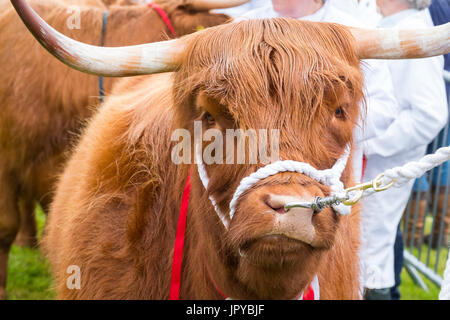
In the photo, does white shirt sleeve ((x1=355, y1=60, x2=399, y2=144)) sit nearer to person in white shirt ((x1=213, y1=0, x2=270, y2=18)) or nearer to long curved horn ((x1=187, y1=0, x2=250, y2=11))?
person in white shirt ((x1=213, y1=0, x2=270, y2=18))

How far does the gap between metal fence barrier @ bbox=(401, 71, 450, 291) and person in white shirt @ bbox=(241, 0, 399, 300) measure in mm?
1109

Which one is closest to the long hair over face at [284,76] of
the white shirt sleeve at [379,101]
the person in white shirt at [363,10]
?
the white shirt sleeve at [379,101]

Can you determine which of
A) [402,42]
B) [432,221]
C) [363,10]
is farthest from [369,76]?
[432,221]

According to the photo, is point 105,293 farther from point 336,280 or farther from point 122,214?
point 336,280

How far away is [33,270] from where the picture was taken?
5.52 metres

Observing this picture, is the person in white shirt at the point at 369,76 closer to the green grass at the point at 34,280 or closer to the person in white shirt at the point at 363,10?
the person in white shirt at the point at 363,10

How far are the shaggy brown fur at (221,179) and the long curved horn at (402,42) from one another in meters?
0.09

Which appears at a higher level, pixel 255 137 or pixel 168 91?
pixel 168 91

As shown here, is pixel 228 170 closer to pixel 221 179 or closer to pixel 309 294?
pixel 221 179

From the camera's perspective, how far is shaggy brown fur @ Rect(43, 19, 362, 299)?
1.96 m

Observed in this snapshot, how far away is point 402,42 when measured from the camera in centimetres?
218

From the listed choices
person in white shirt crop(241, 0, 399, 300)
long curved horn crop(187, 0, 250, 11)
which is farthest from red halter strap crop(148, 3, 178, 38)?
person in white shirt crop(241, 0, 399, 300)

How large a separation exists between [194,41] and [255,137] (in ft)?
1.80

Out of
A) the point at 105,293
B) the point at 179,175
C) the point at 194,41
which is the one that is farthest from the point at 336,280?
the point at 194,41
